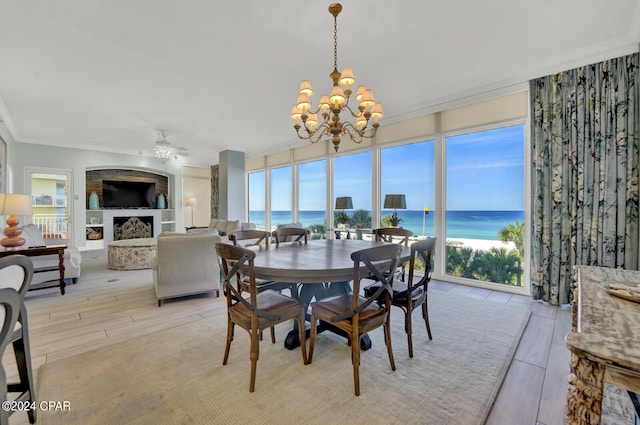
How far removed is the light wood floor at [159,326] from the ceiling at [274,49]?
2.84 meters

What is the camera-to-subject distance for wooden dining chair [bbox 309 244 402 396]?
174cm

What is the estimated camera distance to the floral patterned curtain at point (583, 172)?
2.77 m

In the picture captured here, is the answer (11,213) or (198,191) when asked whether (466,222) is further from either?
(198,191)

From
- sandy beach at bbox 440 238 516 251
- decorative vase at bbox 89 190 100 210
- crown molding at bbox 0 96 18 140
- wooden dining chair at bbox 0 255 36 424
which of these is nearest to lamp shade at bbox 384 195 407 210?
sandy beach at bbox 440 238 516 251

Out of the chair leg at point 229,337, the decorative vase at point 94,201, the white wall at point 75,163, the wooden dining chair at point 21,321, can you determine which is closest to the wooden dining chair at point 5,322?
the wooden dining chair at point 21,321

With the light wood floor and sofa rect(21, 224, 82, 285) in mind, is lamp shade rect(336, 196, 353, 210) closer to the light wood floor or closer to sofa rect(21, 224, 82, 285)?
the light wood floor

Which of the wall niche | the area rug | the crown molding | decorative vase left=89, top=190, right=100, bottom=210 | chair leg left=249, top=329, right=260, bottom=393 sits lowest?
the area rug

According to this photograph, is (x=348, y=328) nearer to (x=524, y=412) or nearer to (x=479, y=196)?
(x=524, y=412)

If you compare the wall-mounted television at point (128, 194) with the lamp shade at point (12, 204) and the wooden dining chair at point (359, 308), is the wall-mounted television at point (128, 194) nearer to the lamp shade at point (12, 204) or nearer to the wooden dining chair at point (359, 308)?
the lamp shade at point (12, 204)

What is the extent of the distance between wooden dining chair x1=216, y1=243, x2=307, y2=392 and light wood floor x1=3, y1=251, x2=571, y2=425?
1244 millimetres

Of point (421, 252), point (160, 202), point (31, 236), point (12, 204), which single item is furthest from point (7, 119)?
point (421, 252)

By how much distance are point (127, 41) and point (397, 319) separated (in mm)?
3969

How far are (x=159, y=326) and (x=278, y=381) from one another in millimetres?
1612

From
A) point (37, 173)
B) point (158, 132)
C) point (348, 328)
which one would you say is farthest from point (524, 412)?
point (37, 173)
